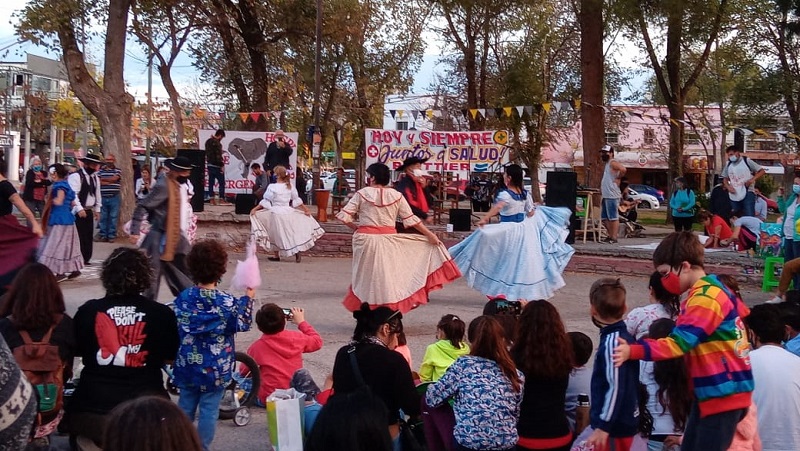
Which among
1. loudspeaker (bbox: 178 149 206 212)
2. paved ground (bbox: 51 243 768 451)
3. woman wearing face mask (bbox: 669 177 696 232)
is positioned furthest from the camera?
loudspeaker (bbox: 178 149 206 212)

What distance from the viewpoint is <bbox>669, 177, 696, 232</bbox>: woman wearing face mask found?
59.9 feet

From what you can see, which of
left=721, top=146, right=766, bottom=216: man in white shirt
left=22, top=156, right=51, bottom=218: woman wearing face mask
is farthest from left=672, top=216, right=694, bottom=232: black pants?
left=22, top=156, right=51, bottom=218: woman wearing face mask

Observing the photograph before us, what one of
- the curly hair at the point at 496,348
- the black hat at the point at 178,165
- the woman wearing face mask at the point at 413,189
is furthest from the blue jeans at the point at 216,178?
the curly hair at the point at 496,348

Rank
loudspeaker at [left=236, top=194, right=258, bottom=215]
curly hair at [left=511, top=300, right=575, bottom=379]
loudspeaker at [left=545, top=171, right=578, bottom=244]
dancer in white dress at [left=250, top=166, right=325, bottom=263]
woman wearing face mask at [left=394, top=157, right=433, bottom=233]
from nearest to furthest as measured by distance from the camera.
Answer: curly hair at [left=511, top=300, right=575, bottom=379], woman wearing face mask at [left=394, top=157, right=433, bottom=233], dancer in white dress at [left=250, top=166, right=325, bottom=263], loudspeaker at [left=545, top=171, right=578, bottom=244], loudspeaker at [left=236, top=194, right=258, bottom=215]

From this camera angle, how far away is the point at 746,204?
15883 mm

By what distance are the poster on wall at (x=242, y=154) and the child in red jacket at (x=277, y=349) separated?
49.4 ft

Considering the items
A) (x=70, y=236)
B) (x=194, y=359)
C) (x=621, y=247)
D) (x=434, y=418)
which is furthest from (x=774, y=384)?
(x=621, y=247)

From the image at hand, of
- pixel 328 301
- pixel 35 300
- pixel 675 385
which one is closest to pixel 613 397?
pixel 675 385

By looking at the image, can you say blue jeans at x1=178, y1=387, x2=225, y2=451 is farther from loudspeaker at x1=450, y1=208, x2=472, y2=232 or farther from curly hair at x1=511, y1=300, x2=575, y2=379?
loudspeaker at x1=450, y1=208, x2=472, y2=232

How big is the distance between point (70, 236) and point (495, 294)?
19.6 ft

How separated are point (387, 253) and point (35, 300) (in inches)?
172

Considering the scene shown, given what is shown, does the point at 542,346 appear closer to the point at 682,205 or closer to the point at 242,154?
the point at 682,205

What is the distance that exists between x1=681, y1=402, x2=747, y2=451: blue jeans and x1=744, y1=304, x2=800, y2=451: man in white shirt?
24.9 inches

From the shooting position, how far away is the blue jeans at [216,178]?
22.8 metres
